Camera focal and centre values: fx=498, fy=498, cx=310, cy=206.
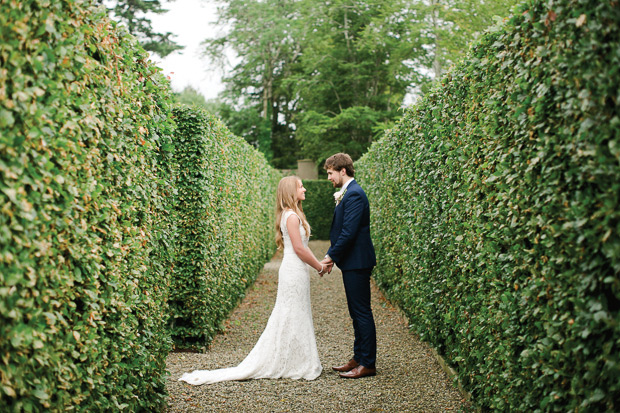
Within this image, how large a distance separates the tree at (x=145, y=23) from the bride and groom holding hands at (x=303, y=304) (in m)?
22.0

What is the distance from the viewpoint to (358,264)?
5.31 metres

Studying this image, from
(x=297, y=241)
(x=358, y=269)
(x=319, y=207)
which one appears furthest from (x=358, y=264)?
(x=319, y=207)

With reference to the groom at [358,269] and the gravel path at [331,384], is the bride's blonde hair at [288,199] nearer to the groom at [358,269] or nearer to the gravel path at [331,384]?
the groom at [358,269]

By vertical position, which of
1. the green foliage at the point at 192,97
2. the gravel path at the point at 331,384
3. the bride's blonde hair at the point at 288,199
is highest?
the green foliage at the point at 192,97

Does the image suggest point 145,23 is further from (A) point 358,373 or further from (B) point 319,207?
(A) point 358,373

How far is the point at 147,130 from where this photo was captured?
371 cm

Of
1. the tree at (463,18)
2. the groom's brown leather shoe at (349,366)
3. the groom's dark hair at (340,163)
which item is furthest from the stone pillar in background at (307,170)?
the groom's brown leather shoe at (349,366)

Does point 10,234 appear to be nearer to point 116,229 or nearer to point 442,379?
point 116,229

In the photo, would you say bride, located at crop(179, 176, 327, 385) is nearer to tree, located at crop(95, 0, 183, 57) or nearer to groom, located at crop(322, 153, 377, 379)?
groom, located at crop(322, 153, 377, 379)

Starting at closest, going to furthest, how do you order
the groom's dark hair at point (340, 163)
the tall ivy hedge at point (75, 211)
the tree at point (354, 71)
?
the tall ivy hedge at point (75, 211) < the groom's dark hair at point (340, 163) < the tree at point (354, 71)

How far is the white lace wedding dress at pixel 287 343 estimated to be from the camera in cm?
526

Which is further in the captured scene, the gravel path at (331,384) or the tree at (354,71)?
the tree at (354,71)

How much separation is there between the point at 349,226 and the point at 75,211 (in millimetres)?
3200

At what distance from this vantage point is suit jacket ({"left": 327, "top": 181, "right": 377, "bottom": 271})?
5312 millimetres
